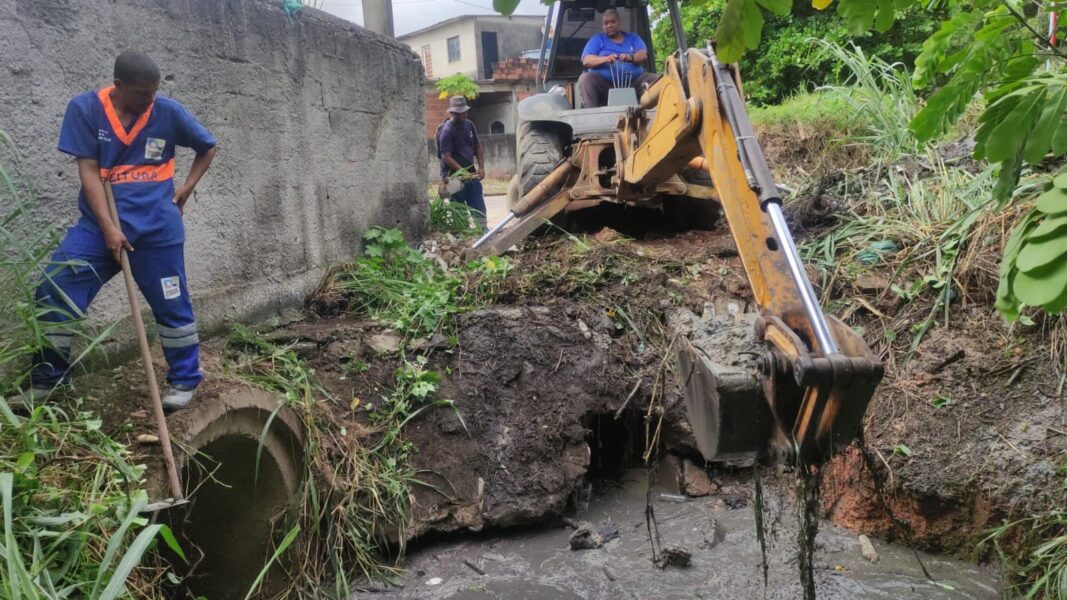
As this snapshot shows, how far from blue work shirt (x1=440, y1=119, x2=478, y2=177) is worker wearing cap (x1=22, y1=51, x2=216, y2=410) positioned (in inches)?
203

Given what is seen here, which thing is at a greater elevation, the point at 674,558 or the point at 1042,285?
the point at 1042,285

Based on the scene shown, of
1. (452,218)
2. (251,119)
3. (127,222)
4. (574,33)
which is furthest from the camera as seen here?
(452,218)

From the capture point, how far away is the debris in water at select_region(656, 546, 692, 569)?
3.88 meters

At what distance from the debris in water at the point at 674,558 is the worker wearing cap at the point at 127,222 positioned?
7.89ft

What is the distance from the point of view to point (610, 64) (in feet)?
19.8

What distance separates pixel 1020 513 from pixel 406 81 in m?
5.07

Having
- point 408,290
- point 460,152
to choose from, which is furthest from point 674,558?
point 460,152

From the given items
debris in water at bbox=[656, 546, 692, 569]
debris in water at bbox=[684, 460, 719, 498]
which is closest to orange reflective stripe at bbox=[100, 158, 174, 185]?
debris in water at bbox=[656, 546, 692, 569]

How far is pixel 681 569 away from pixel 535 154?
365 cm

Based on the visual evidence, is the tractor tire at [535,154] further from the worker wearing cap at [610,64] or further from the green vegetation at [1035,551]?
the green vegetation at [1035,551]

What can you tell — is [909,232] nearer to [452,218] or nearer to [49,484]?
[452,218]

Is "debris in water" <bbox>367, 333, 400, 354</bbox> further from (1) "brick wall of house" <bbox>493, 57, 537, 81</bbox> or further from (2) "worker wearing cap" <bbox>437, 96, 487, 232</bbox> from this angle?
(1) "brick wall of house" <bbox>493, 57, 537, 81</bbox>

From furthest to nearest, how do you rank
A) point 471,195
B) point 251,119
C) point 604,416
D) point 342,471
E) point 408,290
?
point 471,195
point 408,290
point 604,416
point 251,119
point 342,471

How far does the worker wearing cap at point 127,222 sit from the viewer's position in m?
2.93
